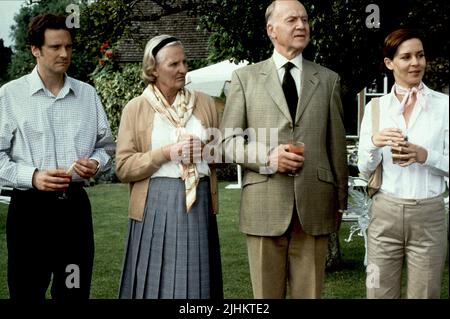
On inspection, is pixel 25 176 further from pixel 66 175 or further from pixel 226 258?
pixel 226 258

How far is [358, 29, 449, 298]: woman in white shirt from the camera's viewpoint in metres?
3.50

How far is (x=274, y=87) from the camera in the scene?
3.63 metres

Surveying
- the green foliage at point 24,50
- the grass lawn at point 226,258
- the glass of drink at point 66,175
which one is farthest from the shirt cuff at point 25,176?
the green foliage at point 24,50

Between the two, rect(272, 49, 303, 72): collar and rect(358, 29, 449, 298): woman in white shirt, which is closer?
rect(358, 29, 449, 298): woman in white shirt

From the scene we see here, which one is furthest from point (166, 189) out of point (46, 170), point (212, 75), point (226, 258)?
point (212, 75)

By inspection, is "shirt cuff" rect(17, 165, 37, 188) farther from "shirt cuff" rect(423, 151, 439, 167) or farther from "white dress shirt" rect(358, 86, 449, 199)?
"shirt cuff" rect(423, 151, 439, 167)

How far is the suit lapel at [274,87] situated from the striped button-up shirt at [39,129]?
99 cm

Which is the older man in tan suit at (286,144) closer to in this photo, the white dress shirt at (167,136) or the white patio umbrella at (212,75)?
the white dress shirt at (167,136)

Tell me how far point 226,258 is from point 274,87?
150 inches

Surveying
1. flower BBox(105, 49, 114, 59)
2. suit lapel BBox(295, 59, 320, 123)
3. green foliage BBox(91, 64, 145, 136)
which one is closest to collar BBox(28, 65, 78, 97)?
suit lapel BBox(295, 59, 320, 123)

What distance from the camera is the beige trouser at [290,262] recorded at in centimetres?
364

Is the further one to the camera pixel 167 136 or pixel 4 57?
pixel 4 57

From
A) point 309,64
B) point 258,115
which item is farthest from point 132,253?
point 309,64

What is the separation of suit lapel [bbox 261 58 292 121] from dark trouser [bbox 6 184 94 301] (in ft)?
3.75
